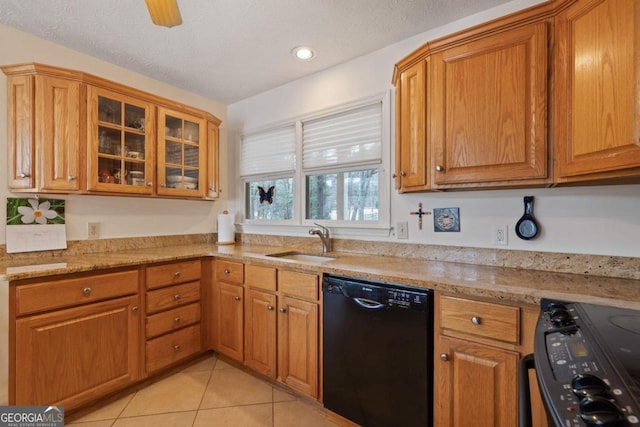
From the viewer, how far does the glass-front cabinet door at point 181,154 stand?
2457 mm

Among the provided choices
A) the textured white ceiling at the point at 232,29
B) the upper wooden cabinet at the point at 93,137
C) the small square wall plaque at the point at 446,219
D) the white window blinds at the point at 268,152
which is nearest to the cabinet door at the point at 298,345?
the small square wall plaque at the point at 446,219

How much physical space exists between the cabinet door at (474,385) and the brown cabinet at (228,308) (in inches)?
56.2

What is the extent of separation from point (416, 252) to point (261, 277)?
3.60ft

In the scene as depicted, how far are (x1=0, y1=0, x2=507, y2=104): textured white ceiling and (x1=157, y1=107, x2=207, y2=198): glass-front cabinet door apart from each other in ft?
1.43

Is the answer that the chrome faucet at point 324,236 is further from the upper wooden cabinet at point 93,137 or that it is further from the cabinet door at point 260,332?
the upper wooden cabinet at point 93,137

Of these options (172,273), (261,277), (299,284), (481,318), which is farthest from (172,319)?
(481,318)

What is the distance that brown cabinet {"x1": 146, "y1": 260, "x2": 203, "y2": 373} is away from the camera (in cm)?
207

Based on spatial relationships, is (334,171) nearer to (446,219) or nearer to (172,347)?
(446,219)

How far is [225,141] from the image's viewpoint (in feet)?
10.8

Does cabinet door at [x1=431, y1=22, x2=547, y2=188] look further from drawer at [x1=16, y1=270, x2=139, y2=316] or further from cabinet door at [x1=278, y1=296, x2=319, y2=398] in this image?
drawer at [x1=16, y1=270, x2=139, y2=316]

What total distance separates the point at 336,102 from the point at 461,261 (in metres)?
1.57

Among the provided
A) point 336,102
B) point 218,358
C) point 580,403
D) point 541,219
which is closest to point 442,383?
point 580,403

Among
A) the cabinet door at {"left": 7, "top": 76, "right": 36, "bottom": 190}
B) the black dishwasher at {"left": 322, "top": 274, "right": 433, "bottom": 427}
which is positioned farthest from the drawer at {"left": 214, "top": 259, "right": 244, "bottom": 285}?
the cabinet door at {"left": 7, "top": 76, "right": 36, "bottom": 190}

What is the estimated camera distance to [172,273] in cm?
219
